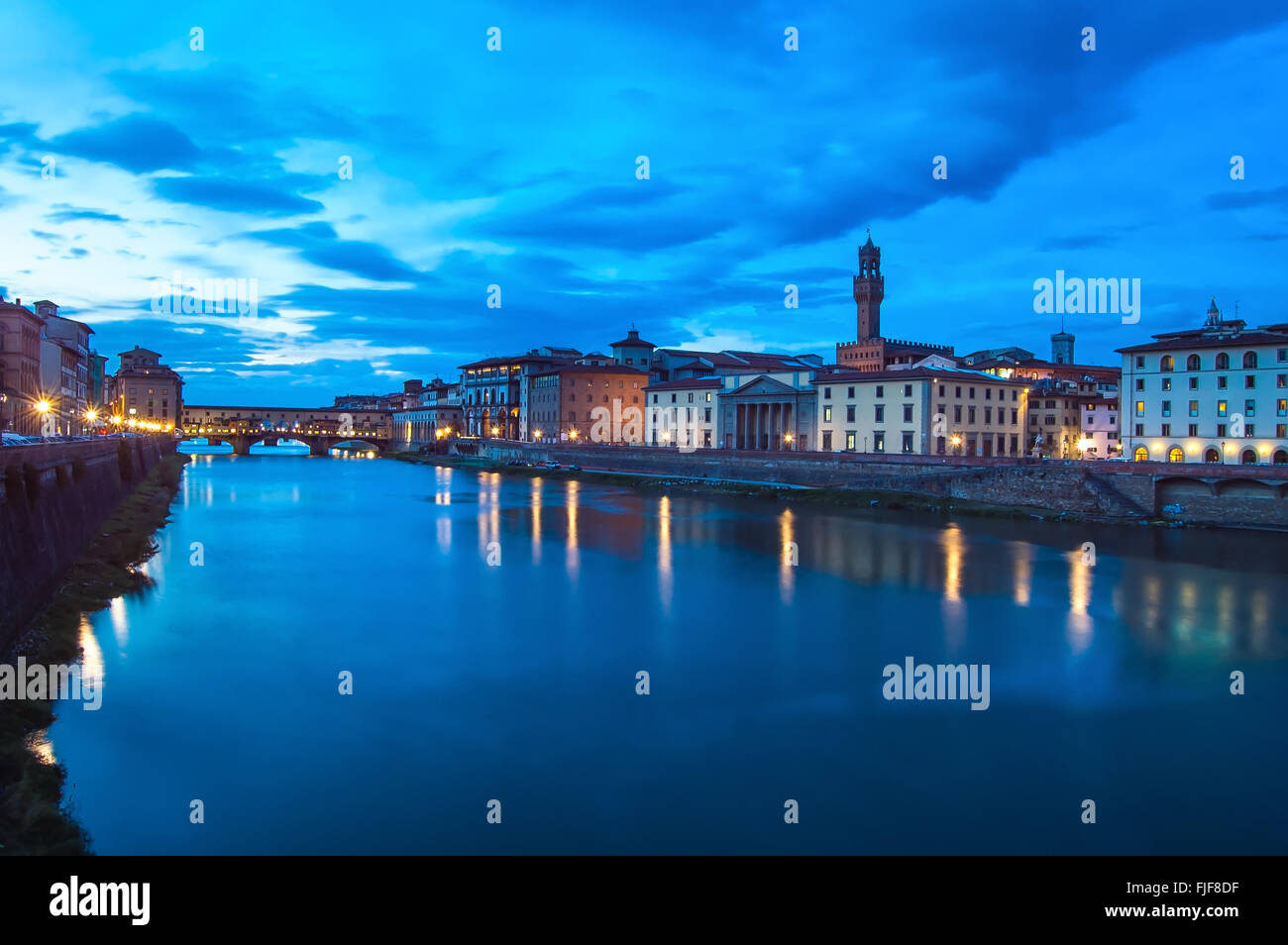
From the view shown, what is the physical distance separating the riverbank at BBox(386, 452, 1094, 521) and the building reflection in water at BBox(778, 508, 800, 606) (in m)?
5.53

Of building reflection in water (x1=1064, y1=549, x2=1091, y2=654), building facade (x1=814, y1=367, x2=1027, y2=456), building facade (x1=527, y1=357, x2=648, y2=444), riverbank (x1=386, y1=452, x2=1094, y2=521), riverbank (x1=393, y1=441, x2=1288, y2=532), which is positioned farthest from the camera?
building facade (x1=527, y1=357, x2=648, y2=444)

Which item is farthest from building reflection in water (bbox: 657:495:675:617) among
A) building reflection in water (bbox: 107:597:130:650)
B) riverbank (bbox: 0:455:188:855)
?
riverbank (bbox: 0:455:188:855)

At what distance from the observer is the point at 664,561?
85.1ft

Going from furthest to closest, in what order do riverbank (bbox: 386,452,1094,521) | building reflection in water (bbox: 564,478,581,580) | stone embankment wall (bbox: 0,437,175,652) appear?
1. riverbank (bbox: 386,452,1094,521)
2. building reflection in water (bbox: 564,478,581,580)
3. stone embankment wall (bbox: 0,437,175,652)

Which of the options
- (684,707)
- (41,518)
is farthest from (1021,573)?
(41,518)

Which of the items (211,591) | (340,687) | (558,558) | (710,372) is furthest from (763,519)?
(710,372)

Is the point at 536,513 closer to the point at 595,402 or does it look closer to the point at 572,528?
the point at 572,528

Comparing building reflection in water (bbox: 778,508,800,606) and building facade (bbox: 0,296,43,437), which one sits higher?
building facade (bbox: 0,296,43,437)

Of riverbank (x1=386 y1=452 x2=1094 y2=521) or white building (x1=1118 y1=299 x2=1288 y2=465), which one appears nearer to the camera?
riverbank (x1=386 y1=452 x2=1094 y2=521)

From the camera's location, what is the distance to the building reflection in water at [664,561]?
20616 mm

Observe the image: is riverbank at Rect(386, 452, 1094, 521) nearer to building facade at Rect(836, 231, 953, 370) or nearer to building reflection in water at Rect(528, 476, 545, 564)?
building reflection in water at Rect(528, 476, 545, 564)

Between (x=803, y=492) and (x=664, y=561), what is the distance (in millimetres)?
21213

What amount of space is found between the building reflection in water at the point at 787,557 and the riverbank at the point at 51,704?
14.0 m

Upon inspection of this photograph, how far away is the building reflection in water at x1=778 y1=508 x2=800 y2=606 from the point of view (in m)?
21.1
